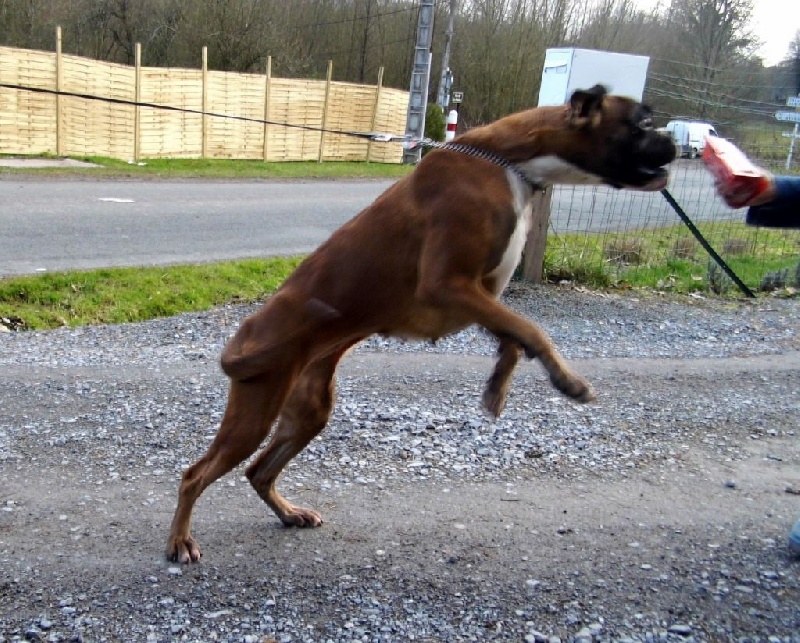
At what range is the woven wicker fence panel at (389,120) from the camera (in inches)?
1024

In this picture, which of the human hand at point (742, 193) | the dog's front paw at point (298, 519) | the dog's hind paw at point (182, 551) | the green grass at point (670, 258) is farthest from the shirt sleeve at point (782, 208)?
the green grass at point (670, 258)

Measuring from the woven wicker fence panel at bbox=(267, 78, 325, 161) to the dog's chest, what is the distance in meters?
20.3

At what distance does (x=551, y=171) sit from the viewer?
11.3ft

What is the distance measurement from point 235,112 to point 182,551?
1976 cm

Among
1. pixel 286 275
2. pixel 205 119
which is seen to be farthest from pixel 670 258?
pixel 205 119

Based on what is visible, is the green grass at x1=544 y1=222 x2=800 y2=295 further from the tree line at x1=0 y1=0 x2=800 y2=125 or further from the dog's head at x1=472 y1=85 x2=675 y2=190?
the tree line at x1=0 y1=0 x2=800 y2=125

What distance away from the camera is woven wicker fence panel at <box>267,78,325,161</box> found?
2331 cm

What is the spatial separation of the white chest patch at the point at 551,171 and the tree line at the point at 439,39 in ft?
55.7

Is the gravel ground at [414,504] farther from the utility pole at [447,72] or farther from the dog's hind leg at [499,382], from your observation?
the utility pole at [447,72]

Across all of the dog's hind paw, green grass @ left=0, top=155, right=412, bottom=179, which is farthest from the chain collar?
green grass @ left=0, top=155, right=412, bottom=179

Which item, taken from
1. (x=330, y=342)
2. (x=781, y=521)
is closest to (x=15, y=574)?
(x=330, y=342)

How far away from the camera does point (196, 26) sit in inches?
1109

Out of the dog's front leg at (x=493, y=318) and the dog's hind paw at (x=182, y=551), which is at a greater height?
the dog's front leg at (x=493, y=318)

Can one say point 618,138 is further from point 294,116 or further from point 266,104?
point 294,116
